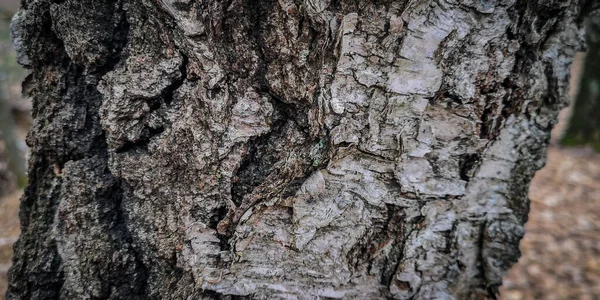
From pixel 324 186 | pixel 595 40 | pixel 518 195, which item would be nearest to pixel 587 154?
pixel 595 40

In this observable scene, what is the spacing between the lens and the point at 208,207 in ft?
2.51

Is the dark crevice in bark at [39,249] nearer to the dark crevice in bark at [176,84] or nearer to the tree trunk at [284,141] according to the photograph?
the tree trunk at [284,141]

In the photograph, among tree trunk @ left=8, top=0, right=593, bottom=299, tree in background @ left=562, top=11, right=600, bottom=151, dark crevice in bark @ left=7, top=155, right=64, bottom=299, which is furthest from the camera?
tree in background @ left=562, top=11, right=600, bottom=151

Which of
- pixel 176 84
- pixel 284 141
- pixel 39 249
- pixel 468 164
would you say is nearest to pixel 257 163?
pixel 284 141

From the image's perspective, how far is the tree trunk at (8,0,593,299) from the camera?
0.67m

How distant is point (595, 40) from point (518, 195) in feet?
17.8

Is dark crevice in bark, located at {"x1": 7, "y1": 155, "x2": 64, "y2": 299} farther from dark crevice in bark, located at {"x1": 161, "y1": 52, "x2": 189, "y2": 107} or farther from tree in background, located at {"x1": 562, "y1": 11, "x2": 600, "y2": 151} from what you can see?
tree in background, located at {"x1": 562, "y1": 11, "x2": 600, "y2": 151}

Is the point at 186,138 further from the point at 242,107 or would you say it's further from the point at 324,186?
the point at 324,186

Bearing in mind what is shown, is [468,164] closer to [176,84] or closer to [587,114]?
[176,84]

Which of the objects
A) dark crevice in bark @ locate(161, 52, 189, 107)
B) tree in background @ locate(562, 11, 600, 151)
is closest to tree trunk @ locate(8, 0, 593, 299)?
dark crevice in bark @ locate(161, 52, 189, 107)

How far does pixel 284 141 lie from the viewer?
75 centimetres

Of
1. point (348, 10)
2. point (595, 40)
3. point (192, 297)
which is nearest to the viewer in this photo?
point (348, 10)

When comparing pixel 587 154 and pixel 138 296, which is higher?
pixel 587 154

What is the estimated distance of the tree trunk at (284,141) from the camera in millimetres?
671
